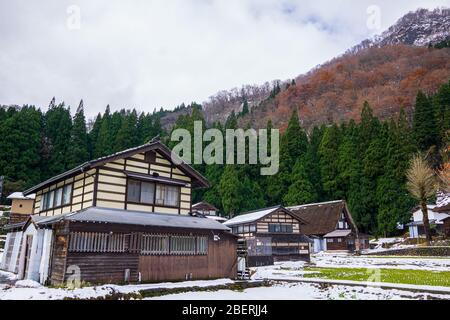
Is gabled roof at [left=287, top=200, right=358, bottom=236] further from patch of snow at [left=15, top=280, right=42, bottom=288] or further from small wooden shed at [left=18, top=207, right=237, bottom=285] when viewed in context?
patch of snow at [left=15, top=280, right=42, bottom=288]

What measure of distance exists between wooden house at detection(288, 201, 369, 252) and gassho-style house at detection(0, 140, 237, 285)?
1134 inches

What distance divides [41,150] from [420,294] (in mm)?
56133

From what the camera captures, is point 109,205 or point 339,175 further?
point 339,175

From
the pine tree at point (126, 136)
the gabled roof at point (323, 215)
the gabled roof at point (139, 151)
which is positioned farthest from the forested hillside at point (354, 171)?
the gabled roof at point (139, 151)

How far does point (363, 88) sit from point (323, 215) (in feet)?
169

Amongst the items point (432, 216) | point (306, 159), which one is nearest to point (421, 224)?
point (432, 216)

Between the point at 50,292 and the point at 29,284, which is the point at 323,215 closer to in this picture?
the point at 29,284

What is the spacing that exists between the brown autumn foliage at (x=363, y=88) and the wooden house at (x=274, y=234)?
4668 centimetres

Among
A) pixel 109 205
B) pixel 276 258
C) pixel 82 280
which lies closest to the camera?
pixel 82 280

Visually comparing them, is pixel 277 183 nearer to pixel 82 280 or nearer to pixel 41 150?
pixel 41 150

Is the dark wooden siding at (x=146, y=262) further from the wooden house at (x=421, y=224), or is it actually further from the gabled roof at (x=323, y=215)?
the wooden house at (x=421, y=224)

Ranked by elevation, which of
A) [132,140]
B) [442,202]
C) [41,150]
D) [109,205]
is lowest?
[109,205]

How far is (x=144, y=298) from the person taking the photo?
11.9 m
